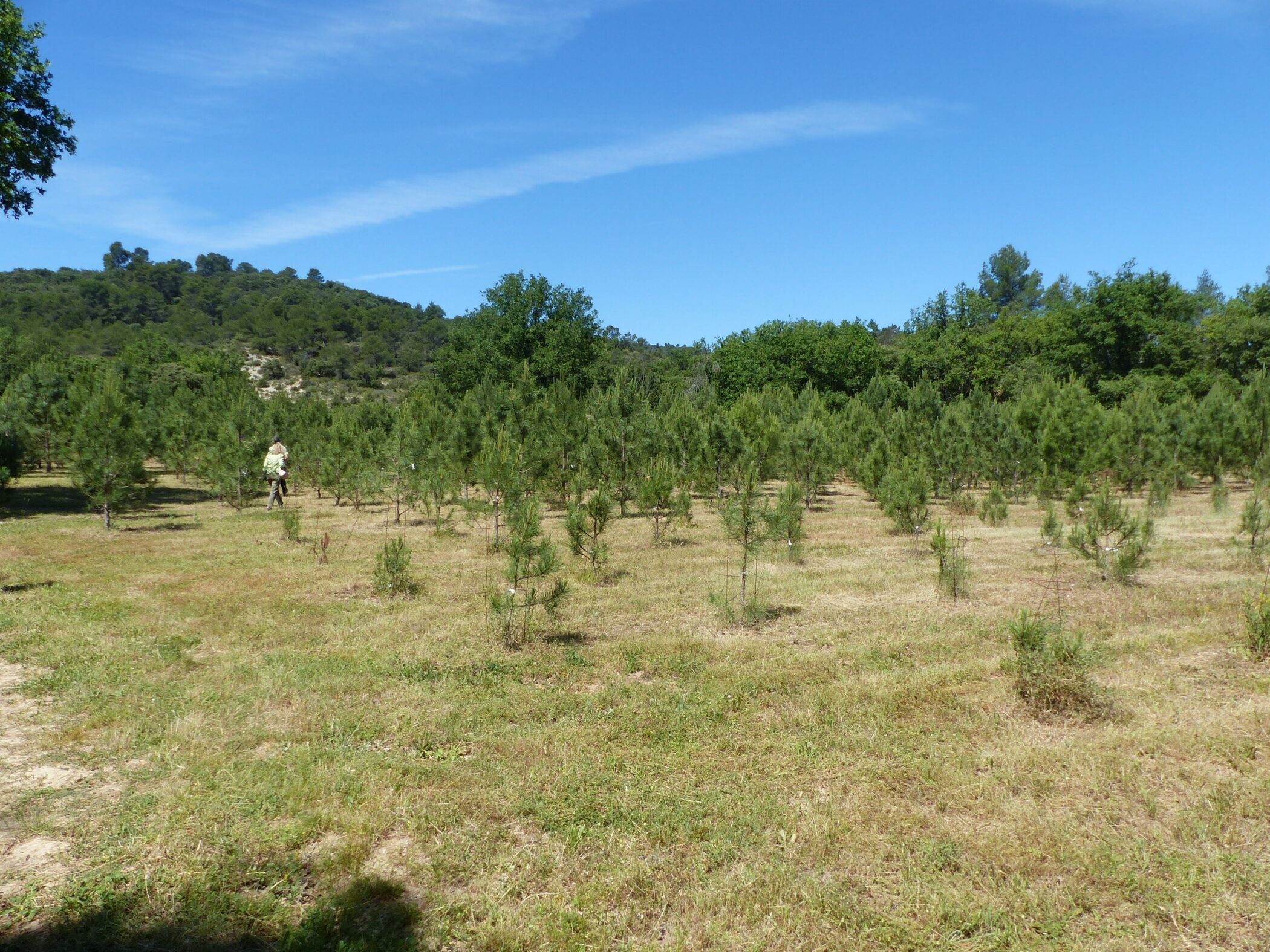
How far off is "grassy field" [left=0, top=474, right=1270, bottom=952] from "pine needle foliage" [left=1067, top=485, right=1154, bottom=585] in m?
0.63

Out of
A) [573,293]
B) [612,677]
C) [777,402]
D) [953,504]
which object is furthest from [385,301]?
[612,677]

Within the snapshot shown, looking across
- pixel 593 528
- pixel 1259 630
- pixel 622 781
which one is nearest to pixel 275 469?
pixel 593 528

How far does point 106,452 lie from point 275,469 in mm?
3740

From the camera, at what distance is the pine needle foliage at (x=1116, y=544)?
362 inches

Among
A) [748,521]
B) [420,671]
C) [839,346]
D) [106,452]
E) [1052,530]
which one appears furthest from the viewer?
[839,346]

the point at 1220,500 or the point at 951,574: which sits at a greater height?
the point at 1220,500

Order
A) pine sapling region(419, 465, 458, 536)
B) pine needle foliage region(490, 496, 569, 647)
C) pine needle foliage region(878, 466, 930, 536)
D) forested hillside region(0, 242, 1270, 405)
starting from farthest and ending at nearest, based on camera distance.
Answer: forested hillside region(0, 242, 1270, 405), pine sapling region(419, 465, 458, 536), pine needle foliage region(878, 466, 930, 536), pine needle foliage region(490, 496, 569, 647)

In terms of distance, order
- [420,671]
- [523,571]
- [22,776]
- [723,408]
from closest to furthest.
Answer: [22,776] → [420,671] → [523,571] → [723,408]

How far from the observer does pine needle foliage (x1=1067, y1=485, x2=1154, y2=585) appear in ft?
30.2

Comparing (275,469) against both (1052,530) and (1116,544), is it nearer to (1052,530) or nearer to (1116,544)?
(1052,530)

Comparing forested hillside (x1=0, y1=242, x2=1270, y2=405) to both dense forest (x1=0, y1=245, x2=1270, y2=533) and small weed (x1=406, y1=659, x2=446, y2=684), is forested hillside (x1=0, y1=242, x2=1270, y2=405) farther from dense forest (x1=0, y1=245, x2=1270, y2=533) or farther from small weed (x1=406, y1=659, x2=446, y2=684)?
small weed (x1=406, y1=659, x2=446, y2=684)

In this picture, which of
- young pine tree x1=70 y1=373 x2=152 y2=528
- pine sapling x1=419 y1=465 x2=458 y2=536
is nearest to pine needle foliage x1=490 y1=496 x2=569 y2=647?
pine sapling x1=419 y1=465 x2=458 y2=536

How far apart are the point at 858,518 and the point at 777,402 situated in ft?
42.7

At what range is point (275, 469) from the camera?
55.4 feet
